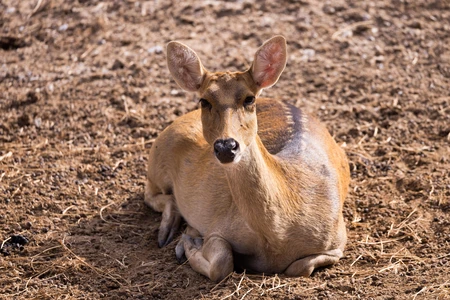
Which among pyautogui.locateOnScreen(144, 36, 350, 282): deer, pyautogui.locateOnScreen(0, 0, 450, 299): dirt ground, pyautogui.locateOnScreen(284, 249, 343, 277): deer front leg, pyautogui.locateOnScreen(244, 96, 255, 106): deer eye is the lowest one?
pyautogui.locateOnScreen(0, 0, 450, 299): dirt ground

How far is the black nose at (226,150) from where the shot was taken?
5.85m

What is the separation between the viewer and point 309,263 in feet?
21.5

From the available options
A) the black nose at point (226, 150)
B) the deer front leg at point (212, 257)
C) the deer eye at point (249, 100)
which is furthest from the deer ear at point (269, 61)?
the deer front leg at point (212, 257)

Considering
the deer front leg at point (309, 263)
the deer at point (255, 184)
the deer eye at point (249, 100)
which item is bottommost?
the deer front leg at point (309, 263)

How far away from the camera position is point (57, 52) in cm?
1111

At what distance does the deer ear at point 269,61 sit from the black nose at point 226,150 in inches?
32.3

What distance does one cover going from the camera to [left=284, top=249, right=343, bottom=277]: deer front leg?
258 inches

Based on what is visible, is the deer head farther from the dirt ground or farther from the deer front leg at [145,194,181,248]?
the deer front leg at [145,194,181,248]

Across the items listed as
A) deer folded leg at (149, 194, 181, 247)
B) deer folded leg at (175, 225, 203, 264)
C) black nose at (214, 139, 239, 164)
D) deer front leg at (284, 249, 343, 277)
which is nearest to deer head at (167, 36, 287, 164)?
black nose at (214, 139, 239, 164)

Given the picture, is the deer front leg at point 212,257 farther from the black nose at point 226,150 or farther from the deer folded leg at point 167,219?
the black nose at point 226,150

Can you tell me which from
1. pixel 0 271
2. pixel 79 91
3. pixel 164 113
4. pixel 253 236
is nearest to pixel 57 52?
pixel 79 91

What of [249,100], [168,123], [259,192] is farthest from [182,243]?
[168,123]

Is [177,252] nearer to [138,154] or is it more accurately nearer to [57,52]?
[138,154]

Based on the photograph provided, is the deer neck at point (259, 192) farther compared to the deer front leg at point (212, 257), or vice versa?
the deer front leg at point (212, 257)
